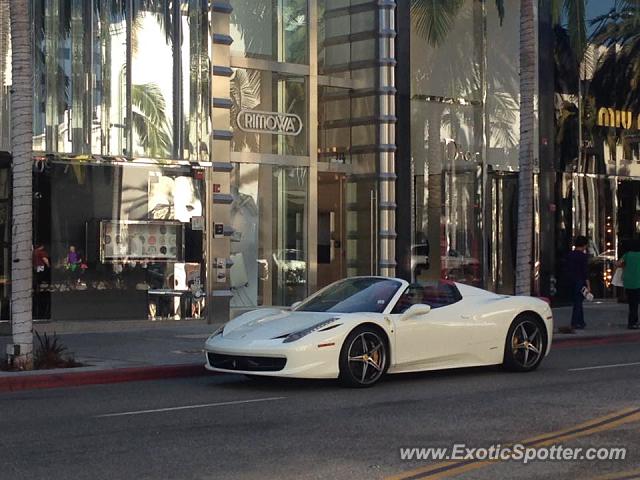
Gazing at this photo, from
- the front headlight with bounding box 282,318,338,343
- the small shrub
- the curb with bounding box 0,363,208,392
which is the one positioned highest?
the front headlight with bounding box 282,318,338,343

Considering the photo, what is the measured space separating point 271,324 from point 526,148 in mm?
8827

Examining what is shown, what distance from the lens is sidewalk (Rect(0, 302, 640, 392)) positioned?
44.8 ft

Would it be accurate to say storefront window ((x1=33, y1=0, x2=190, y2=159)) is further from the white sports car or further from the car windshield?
the car windshield

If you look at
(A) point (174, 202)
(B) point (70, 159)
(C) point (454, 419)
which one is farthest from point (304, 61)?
(C) point (454, 419)

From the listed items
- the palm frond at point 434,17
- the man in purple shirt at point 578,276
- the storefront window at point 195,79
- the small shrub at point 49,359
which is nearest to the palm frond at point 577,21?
the palm frond at point 434,17

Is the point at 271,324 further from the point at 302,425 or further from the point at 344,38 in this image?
the point at 344,38

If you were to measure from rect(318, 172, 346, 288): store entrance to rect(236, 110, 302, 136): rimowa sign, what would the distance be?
62.1 inches

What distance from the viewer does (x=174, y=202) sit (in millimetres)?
21031

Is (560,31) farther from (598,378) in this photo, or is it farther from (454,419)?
(454,419)

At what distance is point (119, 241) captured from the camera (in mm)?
20328

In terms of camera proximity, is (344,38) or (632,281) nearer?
(632,281)

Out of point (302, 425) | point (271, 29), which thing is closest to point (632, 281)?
point (271, 29)

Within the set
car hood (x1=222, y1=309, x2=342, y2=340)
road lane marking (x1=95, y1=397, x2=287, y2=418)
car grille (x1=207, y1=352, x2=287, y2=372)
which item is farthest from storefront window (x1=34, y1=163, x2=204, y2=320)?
road lane marking (x1=95, y1=397, x2=287, y2=418)

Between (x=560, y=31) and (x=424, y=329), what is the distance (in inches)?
636
